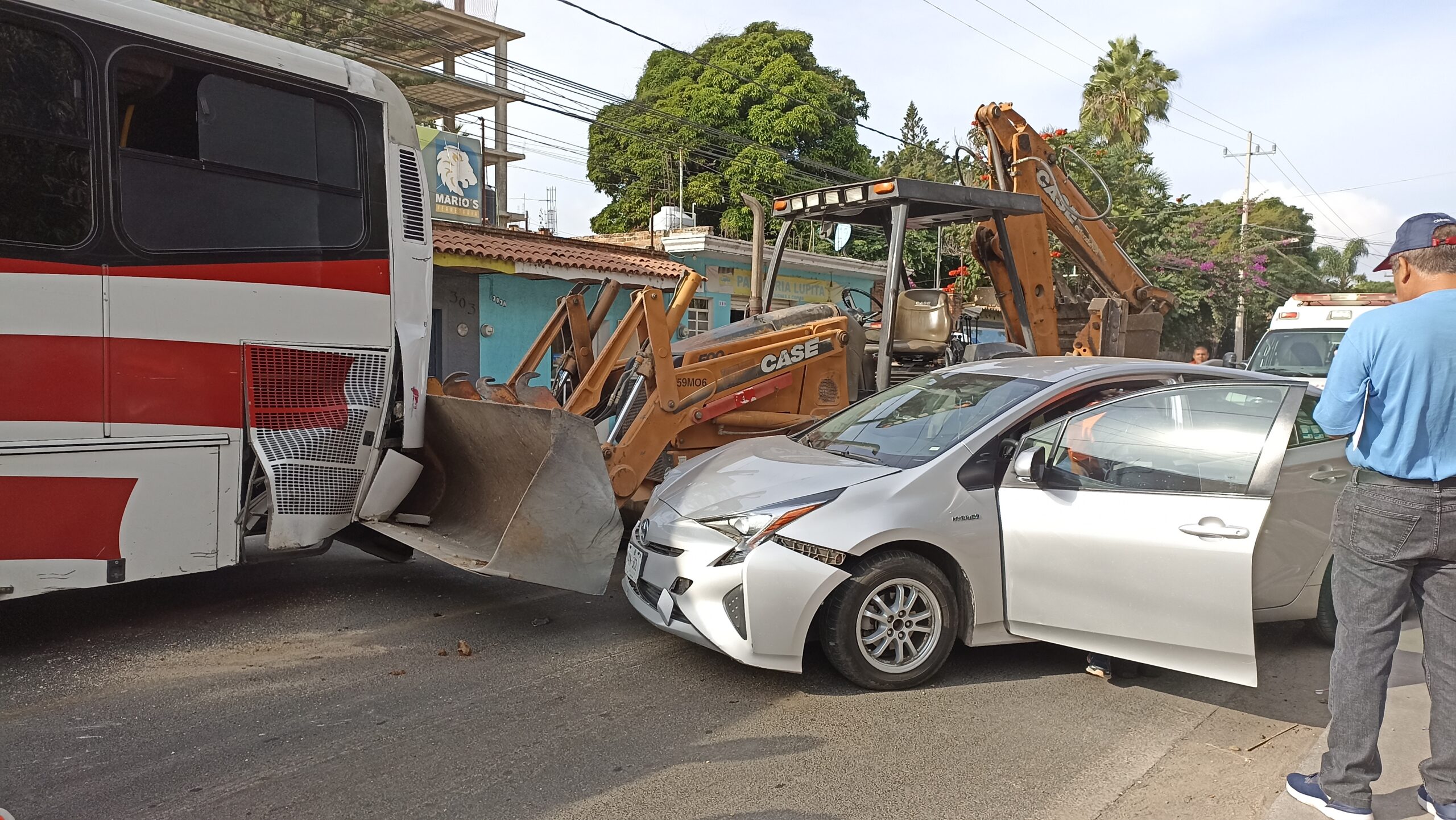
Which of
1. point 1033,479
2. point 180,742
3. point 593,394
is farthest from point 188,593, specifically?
point 1033,479

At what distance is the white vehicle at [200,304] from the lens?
14.8 feet

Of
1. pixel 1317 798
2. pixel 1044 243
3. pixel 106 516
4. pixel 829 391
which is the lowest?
pixel 1317 798

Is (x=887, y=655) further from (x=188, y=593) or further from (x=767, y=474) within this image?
(x=188, y=593)

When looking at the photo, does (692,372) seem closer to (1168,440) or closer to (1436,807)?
(1168,440)

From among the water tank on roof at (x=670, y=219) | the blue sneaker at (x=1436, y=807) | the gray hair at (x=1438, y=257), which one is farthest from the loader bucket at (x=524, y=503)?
the water tank on roof at (x=670, y=219)

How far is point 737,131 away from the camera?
1326 inches

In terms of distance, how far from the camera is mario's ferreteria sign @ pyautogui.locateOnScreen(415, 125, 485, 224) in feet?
68.9

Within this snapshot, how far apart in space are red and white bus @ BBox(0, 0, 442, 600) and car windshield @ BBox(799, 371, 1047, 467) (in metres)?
2.73

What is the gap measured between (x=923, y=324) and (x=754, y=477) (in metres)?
4.16

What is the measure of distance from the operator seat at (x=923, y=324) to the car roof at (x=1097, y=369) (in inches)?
110

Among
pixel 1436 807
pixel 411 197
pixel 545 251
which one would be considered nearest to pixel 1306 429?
pixel 1436 807

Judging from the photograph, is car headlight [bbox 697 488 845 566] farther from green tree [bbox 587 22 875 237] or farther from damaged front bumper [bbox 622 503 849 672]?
green tree [bbox 587 22 875 237]

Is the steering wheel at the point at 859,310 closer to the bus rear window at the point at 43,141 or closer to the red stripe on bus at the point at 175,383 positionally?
the red stripe on bus at the point at 175,383

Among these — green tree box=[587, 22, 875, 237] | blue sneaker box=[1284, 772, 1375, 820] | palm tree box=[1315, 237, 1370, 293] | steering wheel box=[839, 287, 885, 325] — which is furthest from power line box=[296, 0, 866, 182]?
palm tree box=[1315, 237, 1370, 293]
